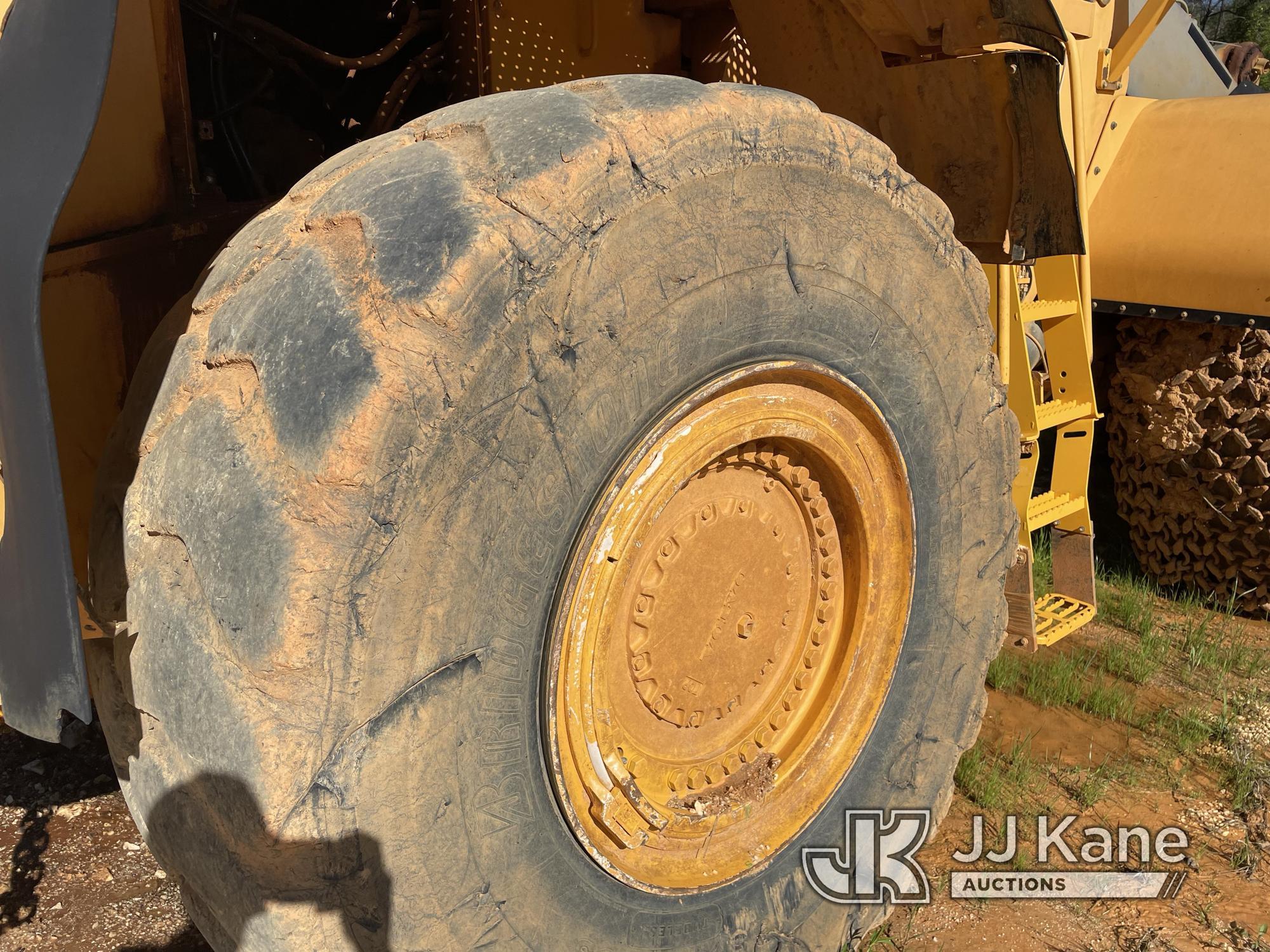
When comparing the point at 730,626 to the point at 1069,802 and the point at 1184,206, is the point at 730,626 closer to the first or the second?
the point at 1069,802

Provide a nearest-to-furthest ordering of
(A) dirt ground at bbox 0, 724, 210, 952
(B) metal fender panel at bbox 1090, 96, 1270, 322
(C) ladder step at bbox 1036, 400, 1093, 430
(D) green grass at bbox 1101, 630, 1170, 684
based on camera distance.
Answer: (A) dirt ground at bbox 0, 724, 210, 952, (C) ladder step at bbox 1036, 400, 1093, 430, (B) metal fender panel at bbox 1090, 96, 1270, 322, (D) green grass at bbox 1101, 630, 1170, 684

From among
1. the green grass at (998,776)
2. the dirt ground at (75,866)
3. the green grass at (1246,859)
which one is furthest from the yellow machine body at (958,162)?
the dirt ground at (75,866)

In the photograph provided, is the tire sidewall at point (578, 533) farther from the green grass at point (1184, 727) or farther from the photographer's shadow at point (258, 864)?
the green grass at point (1184, 727)

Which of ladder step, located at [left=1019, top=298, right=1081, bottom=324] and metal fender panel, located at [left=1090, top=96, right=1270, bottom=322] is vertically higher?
metal fender panel, located at [left=1090, top=96, right=1270, bottom=322]

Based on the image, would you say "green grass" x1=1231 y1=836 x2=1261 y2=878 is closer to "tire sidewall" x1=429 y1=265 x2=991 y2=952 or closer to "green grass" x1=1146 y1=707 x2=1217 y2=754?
"green grass" x1=1146 y1=707 x2=1217 y2=754

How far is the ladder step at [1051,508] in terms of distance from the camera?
9.64 ft

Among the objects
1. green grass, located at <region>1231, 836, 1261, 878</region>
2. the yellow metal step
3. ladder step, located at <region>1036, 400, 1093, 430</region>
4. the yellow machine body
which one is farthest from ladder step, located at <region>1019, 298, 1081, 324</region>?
green grass, located at <region>1231, 836, 1261, 878</region>

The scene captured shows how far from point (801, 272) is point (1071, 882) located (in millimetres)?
1649

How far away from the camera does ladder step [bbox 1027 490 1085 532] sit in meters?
2.94

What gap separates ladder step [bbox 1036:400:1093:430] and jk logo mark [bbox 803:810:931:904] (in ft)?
4.43

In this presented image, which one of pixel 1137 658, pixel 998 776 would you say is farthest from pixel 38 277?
pixel 1137 658

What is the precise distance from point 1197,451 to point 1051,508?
0.81m

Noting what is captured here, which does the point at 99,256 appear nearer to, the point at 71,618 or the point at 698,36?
the point at 71,618

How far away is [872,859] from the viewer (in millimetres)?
1913
